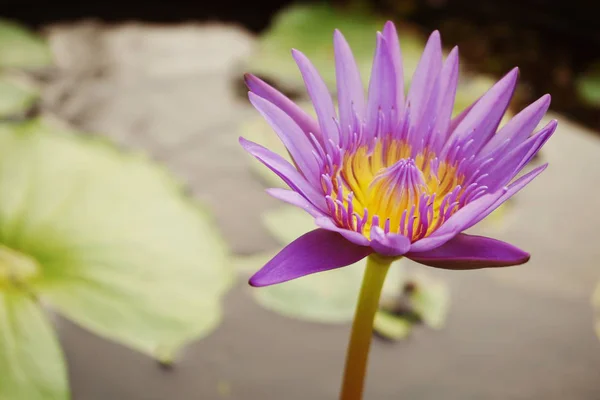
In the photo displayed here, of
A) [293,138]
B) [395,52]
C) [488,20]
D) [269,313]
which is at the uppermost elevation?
[488,20]

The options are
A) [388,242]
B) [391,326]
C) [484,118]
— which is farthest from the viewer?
[391,326]

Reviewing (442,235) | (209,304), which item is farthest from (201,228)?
(442,235)

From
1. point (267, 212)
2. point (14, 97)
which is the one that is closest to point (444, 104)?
point (267, 212)

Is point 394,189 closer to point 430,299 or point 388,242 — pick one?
point 388,242

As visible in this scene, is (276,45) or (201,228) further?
(276,45)

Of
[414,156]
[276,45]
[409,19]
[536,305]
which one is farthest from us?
[409,19]

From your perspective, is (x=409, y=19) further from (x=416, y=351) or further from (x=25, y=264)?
(x=25, y=264)
